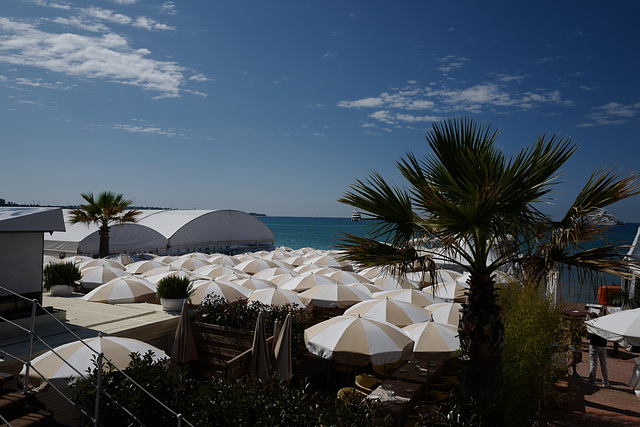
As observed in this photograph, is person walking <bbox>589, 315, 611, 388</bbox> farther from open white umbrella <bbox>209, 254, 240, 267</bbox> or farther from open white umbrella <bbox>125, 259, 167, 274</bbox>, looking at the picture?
open white umbrella <bbox>125, 259, 167, 274</bbox>

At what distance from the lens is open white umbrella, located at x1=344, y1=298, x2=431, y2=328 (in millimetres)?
10969

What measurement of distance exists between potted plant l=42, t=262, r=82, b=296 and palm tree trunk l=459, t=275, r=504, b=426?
11350 millimetres

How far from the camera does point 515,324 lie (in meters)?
8.57

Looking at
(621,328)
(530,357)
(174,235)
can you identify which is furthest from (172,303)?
(174,235)

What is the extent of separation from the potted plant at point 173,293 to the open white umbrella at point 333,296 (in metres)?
3.91

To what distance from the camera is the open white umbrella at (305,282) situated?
15.9 meters

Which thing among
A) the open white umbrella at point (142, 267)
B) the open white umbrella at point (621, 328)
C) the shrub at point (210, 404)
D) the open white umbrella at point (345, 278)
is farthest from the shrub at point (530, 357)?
the open white umbrella at point (142, 267)

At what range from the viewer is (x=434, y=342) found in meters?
8.87

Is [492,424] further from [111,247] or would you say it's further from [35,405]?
[111,247]

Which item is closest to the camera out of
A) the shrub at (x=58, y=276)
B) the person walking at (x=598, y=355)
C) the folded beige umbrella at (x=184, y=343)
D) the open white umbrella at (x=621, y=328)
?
the folded beige umbrella at (x=184, y=343)

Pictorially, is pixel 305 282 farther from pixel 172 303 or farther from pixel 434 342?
pixel 434 342

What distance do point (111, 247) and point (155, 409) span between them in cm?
3099

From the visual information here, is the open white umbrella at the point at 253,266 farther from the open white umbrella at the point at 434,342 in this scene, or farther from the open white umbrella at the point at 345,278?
the open white umbrella at the point at 434,342

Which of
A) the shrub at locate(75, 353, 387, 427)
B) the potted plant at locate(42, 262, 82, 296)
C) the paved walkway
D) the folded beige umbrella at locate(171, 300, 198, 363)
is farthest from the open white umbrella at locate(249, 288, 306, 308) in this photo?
the paved walkway
